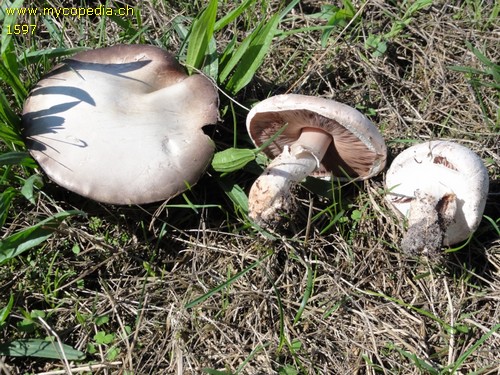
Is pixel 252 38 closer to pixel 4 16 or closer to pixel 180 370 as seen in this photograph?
pixel 4 16

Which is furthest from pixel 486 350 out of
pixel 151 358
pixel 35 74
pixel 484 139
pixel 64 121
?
pixel 35 74

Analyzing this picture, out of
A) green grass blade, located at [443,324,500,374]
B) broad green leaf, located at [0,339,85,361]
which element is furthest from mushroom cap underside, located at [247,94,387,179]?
broad green leaf, located at [0,339,85,361]

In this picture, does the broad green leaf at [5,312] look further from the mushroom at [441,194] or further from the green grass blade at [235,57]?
the mushroom at [441,194]

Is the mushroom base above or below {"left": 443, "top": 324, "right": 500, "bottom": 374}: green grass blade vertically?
above

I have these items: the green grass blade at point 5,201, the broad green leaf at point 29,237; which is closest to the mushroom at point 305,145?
the broad green leaf at point 29,237

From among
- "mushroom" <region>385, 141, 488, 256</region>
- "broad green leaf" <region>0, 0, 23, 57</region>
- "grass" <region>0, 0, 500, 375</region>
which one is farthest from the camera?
"broad green leaf" <region>0, 0, 23, 57</region>

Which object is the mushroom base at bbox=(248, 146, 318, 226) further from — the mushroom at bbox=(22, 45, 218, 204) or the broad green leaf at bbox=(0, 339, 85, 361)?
the broad green leaf at bbox=(0, 339, 85, 361)
